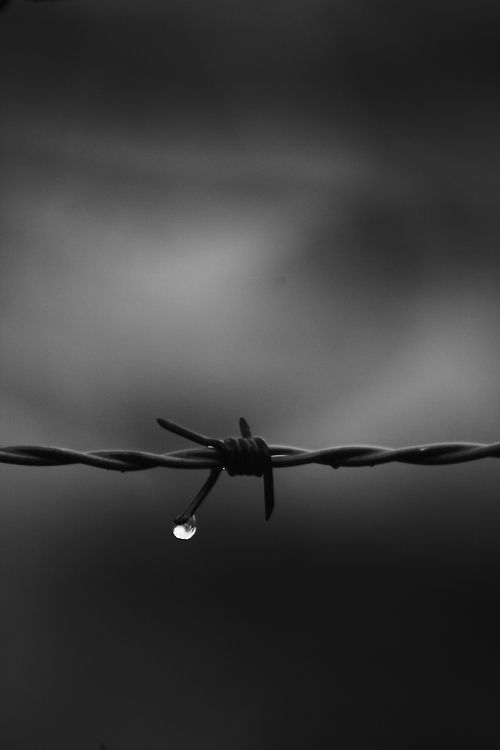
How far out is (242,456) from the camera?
1436 millimetres

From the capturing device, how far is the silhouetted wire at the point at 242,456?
4.57 feet

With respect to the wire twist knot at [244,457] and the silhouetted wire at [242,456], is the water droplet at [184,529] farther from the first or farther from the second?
the wire twist knot at [244,457]

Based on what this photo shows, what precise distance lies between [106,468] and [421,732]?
40835mm

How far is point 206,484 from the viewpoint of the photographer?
1393mm

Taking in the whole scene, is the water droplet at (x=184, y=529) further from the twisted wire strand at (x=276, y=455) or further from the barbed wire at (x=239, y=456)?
the twisted wire strand at (x=276, y=455)

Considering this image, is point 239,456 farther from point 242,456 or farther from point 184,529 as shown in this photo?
point 184,529

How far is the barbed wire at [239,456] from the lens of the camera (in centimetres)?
139

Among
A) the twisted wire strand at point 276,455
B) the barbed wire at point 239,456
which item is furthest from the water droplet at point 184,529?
the twisted wire strand at point 276,455

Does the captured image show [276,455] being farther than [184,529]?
Yes

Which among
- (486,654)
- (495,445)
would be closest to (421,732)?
(486,654)

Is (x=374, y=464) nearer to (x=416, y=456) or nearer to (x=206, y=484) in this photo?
(x=416, y=456)

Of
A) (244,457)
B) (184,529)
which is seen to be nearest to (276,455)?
(244,457)

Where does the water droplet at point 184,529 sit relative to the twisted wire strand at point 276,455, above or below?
below

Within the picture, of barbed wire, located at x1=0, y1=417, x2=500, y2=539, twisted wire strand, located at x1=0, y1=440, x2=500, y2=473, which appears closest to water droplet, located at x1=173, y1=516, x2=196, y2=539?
barbed wire, located at x1=0, y1=417, x2=500, y2=539
